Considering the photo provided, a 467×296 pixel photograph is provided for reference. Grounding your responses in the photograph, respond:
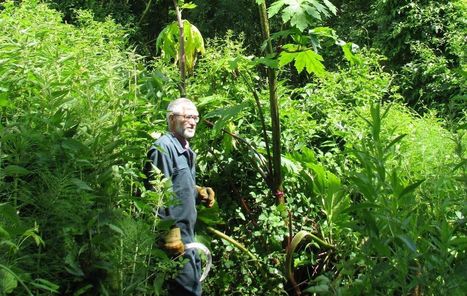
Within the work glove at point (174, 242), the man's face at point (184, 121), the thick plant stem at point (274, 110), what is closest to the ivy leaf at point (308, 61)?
the thick plant stem at point (274, 110)

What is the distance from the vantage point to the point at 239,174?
206 inches

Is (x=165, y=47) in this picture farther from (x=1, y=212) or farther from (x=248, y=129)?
(x=1, y=212)

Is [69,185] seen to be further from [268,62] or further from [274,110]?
[274,110]

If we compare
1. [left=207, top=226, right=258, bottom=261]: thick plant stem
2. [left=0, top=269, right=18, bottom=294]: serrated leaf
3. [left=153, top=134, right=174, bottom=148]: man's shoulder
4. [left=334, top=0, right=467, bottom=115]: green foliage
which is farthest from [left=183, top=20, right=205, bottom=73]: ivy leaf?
[left=334, top=0, right=467, bottom=115]: green foliage

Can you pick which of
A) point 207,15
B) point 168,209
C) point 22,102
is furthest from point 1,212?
point 207,15

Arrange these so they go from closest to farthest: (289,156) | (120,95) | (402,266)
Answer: (402,266), (120,95), (289,156)

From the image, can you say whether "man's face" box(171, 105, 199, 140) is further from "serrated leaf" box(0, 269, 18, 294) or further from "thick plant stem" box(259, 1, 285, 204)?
"serrated leaf" box(0, 269, 18, 294)

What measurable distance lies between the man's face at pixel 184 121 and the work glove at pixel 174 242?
783 mm

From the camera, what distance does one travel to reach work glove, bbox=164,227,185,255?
3.71 metres

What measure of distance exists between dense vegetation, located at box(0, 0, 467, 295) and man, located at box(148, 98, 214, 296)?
0.11m

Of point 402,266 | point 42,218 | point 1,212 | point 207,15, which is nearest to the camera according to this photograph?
point 402,266

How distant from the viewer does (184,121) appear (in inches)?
168

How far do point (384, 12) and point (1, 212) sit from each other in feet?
31.4

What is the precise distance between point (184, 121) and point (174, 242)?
35.9 inches
